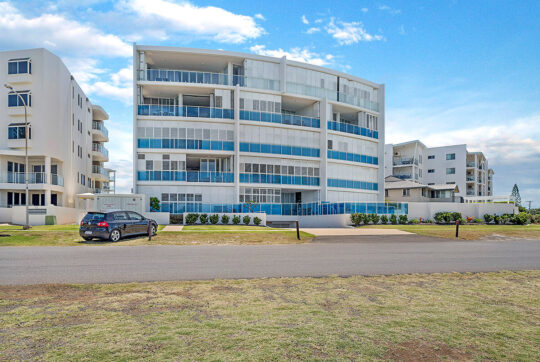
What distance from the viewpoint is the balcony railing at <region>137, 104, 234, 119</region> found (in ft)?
134

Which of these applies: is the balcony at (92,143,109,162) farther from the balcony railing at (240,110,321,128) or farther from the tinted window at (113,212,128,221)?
the tinted window at (113,212,128,221)

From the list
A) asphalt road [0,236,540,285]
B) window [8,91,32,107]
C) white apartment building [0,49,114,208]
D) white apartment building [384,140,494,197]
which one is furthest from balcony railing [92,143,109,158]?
white apartment building [384,140,494,197]

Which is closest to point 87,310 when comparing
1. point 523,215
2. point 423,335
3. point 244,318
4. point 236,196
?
point 244,318

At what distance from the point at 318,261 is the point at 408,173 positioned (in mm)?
66172

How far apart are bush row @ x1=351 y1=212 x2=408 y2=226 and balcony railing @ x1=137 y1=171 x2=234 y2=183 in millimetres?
13808

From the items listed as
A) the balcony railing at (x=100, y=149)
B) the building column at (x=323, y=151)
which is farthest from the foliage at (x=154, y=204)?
the balcony railing at (x=100, y=149)

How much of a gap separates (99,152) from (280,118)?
2912 centimetres

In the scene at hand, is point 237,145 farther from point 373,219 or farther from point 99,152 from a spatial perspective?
point 99,152

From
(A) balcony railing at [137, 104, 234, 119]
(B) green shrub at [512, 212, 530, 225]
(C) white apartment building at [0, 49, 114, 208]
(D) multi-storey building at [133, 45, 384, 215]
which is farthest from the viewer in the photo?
(A) balcony railing at [137, 104, 234, 119]

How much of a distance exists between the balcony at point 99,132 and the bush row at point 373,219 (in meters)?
40.4

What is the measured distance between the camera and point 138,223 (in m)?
22.5

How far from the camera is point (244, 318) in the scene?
631 centimetres

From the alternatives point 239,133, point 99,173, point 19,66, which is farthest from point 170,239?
point 99,173

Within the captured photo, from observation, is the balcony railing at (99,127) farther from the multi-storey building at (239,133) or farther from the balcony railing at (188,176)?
the balcony railing at (188,176)
